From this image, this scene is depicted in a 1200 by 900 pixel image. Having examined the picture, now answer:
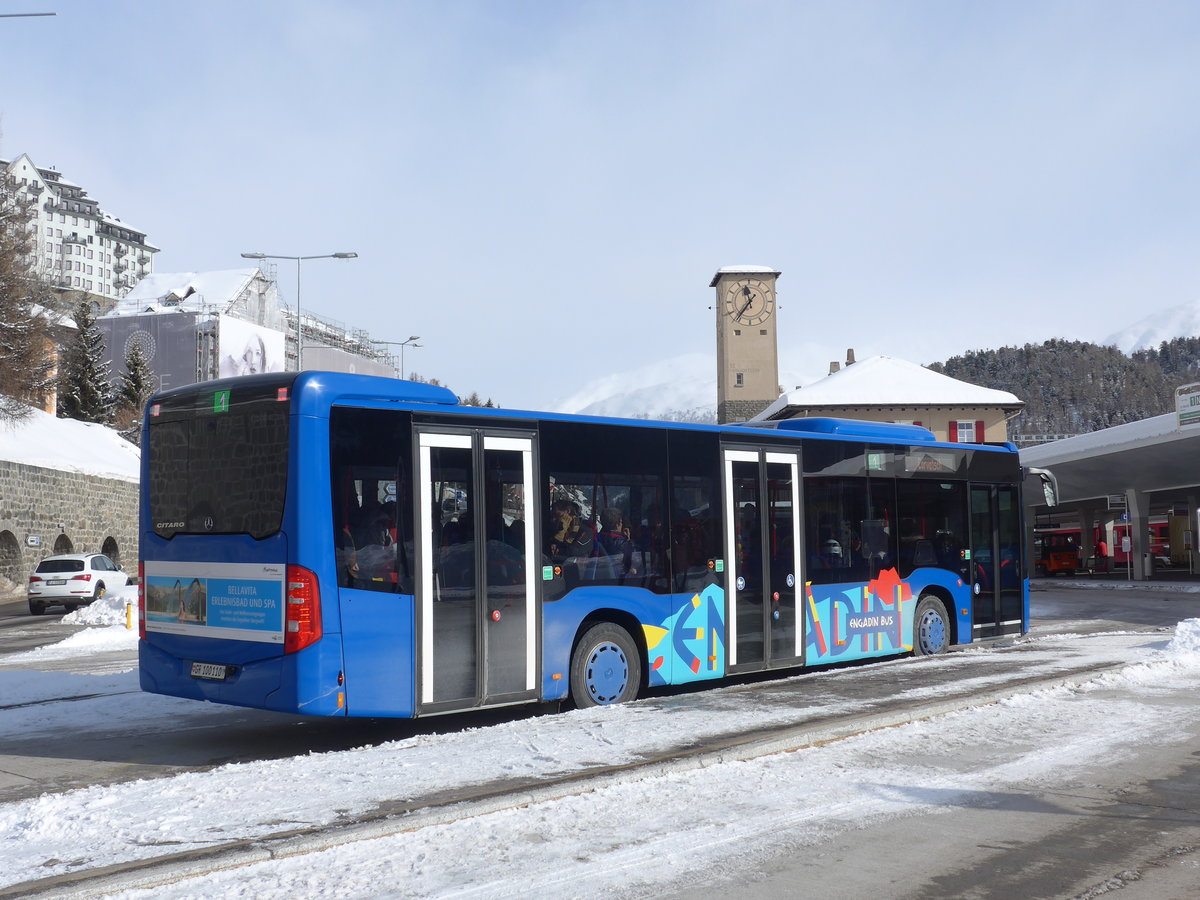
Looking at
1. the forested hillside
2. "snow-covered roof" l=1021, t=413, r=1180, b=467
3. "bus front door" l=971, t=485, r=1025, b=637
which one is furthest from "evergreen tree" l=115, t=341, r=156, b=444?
the forested hillside

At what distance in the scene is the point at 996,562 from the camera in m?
15.8

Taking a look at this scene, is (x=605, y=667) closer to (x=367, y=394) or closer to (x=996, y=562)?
(x=367, y=394)

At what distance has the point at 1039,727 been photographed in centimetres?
927

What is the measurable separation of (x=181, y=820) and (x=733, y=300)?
277 ft

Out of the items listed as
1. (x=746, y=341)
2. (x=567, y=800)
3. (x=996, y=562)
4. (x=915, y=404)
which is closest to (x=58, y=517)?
(x=996, y=562)

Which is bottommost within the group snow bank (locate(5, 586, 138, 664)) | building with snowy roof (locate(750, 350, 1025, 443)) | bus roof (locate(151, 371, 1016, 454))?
snow bank (locate(5, 586, 138, 664))

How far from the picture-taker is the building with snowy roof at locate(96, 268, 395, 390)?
77.7 meters

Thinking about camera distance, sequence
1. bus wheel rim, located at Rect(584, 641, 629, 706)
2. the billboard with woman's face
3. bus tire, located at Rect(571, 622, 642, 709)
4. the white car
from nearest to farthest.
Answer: bus tire, located at Rect(571, 622, 642, 709) < bus wheel rim, located at Rect(584, 641, 629, 706) < the white car < the billboard with woman's face

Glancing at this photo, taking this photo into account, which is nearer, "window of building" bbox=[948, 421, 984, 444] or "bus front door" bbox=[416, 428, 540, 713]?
"bus front door" bbox=[416, 428, 540, 713]

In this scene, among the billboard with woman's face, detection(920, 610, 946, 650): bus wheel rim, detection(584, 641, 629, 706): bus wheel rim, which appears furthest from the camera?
the billboard with woman's face

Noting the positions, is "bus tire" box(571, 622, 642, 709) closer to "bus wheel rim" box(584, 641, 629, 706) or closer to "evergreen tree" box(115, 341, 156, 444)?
"bus wheel rim" box(584, 641, 629, 706)

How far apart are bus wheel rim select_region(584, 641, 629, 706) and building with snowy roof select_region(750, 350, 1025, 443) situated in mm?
61296

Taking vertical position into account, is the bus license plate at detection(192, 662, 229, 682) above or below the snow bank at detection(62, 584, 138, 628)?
above

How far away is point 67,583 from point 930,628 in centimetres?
2580
